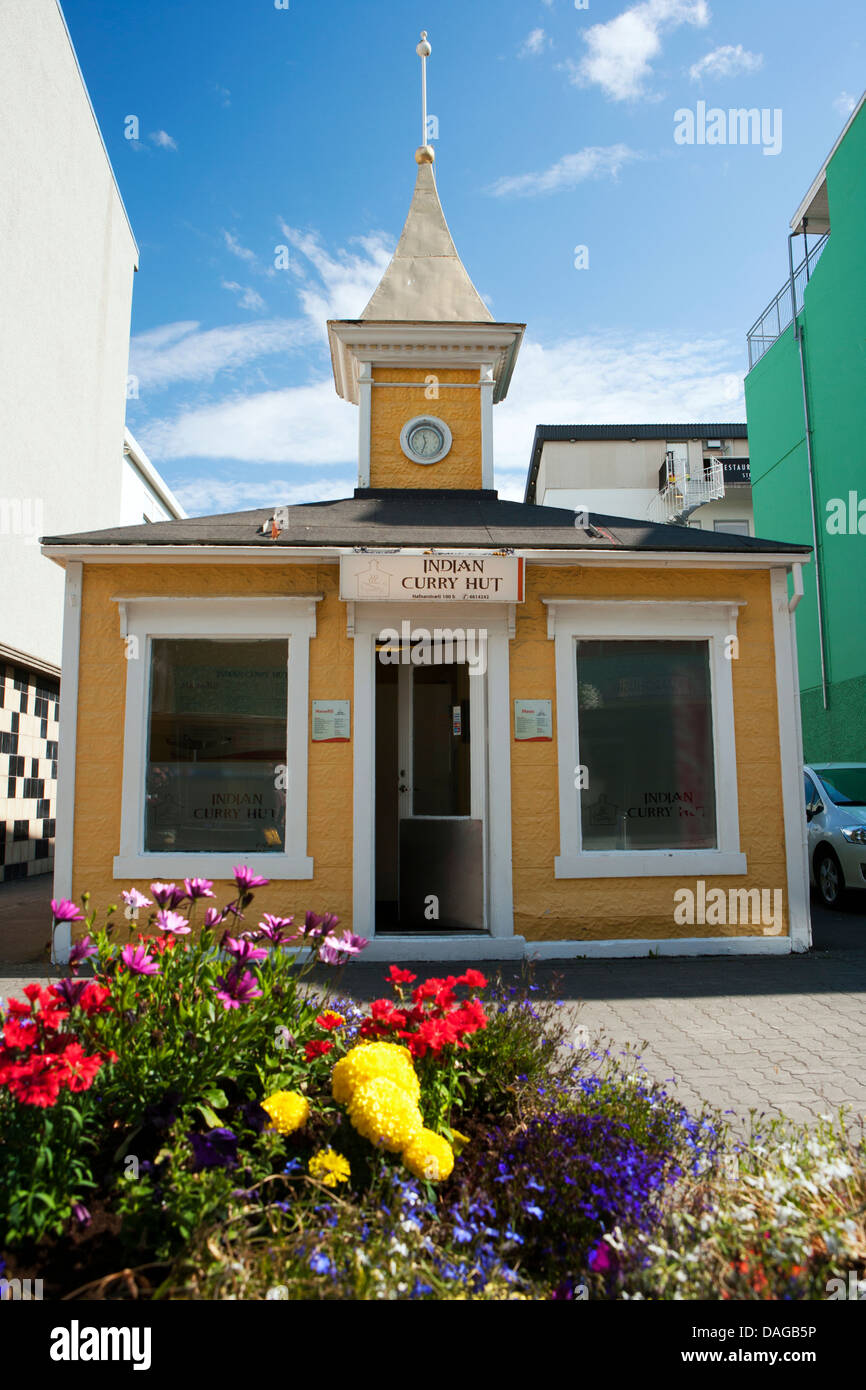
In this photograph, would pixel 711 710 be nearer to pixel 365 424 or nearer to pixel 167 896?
pixel 365 424

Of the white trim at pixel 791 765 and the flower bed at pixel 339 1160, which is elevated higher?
the white trim at pixel 791 765

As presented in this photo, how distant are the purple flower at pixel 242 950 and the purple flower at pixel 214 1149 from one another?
54 centimetres

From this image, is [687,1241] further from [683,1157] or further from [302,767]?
[302,767]

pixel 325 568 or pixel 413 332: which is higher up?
pixel 413 332

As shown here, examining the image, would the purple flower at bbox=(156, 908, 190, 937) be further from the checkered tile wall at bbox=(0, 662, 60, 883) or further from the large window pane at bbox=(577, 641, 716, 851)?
the checkered tile wall at bbox=(0, 662, 60, 883)

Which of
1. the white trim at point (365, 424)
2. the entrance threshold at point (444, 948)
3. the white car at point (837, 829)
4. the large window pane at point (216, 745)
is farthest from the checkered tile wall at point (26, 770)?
the white car at point (837, 829)

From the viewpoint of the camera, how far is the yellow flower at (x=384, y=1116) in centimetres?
249

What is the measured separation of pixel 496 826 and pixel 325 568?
106 inches

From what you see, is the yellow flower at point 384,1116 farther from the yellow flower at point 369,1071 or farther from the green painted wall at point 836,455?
the green painted wall at point 836,455

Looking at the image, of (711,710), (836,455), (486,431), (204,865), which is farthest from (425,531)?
(836,455)

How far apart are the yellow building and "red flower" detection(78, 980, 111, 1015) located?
175 inches
